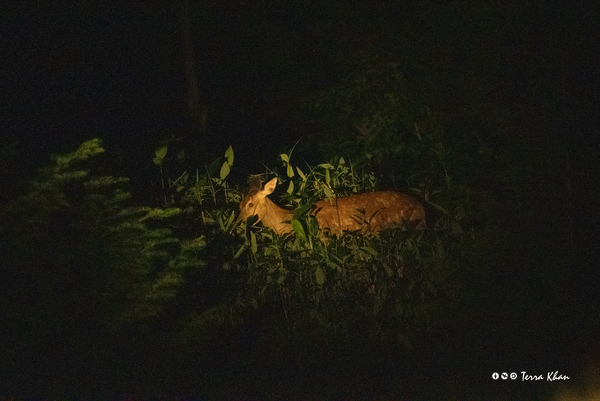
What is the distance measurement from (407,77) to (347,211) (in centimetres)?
263

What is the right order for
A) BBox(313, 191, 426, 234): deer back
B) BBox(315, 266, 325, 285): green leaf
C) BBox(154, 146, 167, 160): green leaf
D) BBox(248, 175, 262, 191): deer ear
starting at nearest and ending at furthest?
BBox(315, 266, 325, 285): green leaf → BBox(154, 146, 167, 160): green leaf → BBox(313, 191, 426, 234): deer back → BBox(248, 175, 262, 191): deer ear

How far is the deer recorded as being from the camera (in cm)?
860

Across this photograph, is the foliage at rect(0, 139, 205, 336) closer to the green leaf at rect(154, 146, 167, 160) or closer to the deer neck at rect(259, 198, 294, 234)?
the green leaf at rect(154, 146, 167, 160)

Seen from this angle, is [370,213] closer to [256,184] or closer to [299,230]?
[299,230]

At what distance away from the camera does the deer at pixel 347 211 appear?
339 inches

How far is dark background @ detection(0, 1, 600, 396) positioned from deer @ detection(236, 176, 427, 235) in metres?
1.06

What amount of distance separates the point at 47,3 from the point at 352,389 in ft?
23.4

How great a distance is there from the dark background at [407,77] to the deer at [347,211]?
106 centimetres

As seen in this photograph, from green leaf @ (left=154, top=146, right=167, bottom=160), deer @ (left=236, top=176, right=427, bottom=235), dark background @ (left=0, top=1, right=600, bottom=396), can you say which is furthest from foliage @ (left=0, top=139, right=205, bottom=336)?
deer @ (left=236, top=176, right=427, bottom=235)

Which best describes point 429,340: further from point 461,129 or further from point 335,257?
point 461,129

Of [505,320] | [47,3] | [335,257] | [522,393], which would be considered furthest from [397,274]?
[47,3]

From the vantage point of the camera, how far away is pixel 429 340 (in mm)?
6660

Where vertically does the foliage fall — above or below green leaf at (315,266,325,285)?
above

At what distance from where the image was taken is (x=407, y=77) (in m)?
10.6
